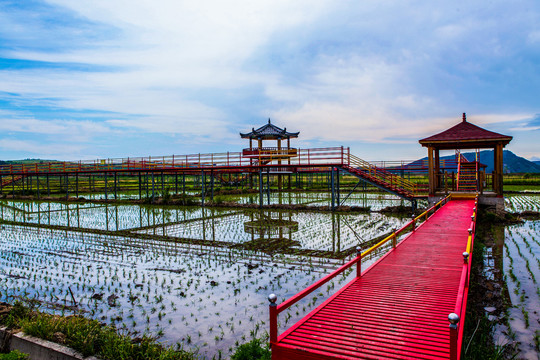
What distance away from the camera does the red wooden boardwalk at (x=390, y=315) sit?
14.1 ft

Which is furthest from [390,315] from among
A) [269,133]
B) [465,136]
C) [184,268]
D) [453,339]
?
[269,133]

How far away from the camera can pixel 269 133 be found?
1342 inches

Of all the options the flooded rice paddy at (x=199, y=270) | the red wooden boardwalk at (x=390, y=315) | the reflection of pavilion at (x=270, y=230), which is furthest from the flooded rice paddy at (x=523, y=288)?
the reflection of pavilion at (x=270, y=230)

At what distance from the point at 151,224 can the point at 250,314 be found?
13229mm

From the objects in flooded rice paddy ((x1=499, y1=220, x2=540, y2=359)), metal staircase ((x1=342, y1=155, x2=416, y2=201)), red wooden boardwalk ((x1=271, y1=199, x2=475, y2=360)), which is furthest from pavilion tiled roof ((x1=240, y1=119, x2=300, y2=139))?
red wooden boardwalk ((x1=271, y1=199, x2=475, y2=360))

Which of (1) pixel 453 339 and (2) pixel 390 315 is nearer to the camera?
(1) pixel 453 339

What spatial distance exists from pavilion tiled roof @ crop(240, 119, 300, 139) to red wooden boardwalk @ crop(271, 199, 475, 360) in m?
26.1

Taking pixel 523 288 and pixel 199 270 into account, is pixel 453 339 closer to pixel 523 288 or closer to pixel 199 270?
pixel 523 288

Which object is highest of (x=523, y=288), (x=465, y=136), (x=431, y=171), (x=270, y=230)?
(x=465, y=136)

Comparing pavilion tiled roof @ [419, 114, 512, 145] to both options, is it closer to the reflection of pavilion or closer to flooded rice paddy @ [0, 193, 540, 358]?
flooded rice paddy @ [0, 193, 540, 358]

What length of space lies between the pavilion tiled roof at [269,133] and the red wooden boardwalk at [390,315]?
2611 cm

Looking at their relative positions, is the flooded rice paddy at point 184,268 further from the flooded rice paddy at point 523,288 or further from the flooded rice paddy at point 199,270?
the flooded rice paddy at point 523,288

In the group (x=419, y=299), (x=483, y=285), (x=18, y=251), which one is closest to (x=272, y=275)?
(x=419, y=299)

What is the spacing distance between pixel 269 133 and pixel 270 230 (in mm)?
19284
